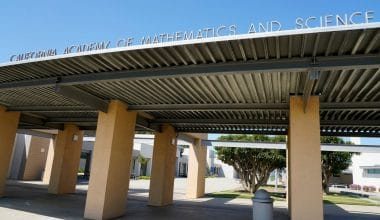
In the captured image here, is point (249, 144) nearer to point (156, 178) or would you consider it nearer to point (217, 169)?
point (156, 178)

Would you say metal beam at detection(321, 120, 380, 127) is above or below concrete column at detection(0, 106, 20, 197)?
above

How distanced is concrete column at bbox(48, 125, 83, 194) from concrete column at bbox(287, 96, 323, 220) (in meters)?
12.9

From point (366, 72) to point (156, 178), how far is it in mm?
10552

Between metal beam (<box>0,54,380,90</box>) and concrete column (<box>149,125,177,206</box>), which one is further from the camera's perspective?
concrete column (<box>149,125,177,206</box>)

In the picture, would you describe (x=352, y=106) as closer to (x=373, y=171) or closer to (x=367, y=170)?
(x=373, y=171)

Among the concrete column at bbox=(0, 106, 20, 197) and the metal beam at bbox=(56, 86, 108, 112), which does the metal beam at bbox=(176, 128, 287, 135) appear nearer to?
the metal beam at bbox=(56, 86, 108, 112)

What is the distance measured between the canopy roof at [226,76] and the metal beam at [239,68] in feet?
0.06

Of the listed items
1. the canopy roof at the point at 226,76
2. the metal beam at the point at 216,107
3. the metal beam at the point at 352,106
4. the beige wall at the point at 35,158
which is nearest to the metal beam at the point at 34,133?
the beige wall at the point at 35,158

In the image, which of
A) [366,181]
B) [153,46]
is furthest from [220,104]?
[366,181]

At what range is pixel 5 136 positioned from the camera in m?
14.0

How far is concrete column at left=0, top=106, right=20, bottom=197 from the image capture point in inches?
545

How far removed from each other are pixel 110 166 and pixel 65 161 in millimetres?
8334

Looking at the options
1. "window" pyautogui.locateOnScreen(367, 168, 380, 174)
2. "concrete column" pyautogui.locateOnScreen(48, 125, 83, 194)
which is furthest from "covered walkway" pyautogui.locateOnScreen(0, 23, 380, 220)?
"window" pyautogui.locateOnScreen(367, 168, 380, 174)

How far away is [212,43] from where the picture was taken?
600 centimetres
